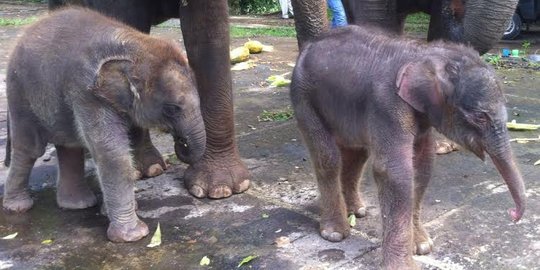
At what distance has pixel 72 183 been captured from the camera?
4.13 meters

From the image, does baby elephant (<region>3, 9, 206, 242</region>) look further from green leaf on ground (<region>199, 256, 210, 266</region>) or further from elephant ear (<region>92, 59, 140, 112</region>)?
green leaf on ground (<region>199, 256, 210, 266</region>)

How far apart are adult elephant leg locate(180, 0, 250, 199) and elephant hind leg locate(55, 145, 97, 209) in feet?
2.05

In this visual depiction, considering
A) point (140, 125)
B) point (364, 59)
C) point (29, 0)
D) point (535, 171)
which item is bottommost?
point (29, 0)

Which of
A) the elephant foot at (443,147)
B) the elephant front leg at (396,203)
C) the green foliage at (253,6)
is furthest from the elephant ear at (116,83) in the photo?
the green foliage at (253,6)

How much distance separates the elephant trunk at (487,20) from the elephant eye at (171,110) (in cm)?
159

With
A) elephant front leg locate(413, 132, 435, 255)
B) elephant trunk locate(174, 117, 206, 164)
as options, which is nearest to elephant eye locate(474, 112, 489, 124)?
elephant front leg locate(413, 132, 435, 255)

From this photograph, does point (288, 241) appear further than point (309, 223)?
No

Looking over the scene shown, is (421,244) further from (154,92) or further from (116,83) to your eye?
(116,83)

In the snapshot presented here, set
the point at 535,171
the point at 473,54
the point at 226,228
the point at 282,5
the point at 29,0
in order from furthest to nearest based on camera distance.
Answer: the point at 29,0 → the point at 282,5 → the point at 535,171 → the point at 226,228 → the point at 473,54

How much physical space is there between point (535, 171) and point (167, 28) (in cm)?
1120

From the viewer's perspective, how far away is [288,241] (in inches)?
142

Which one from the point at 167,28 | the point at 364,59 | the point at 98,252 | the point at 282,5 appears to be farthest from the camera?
the point at 282,5

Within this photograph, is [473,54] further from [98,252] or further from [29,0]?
[29,0]

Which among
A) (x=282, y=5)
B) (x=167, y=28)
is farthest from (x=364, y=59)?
(x=282, y=5)
